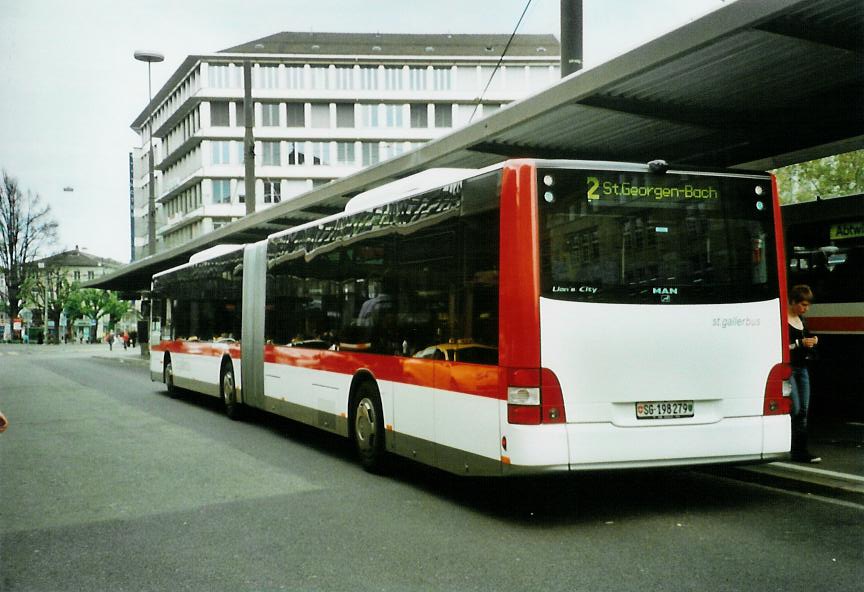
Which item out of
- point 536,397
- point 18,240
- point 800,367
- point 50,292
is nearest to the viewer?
point 536,397

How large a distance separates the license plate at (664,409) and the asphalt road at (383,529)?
0.80 meters

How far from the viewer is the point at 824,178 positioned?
35750 mm

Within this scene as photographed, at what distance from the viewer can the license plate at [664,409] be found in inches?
285

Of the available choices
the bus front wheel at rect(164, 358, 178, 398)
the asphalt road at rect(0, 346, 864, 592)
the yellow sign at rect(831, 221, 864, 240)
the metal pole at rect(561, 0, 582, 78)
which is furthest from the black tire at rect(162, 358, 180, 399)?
the yellow sign at rect(831, 221, 864, 240)

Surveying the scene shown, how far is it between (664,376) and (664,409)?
25cm

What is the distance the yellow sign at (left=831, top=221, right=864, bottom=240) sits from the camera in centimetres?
1310

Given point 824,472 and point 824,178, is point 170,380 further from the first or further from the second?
point 824,178

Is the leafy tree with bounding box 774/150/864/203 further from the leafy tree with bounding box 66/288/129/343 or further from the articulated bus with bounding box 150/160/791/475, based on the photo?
the leafy tree with bounding box 66/288/129/343

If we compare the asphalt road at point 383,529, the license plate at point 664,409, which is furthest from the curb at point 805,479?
the license plate at point 664,409

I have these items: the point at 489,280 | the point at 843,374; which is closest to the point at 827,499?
the point at 489,280

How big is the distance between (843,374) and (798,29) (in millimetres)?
→ 6140

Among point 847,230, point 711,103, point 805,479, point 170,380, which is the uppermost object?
point 711,103

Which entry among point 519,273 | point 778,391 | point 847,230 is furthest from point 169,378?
point 778,391

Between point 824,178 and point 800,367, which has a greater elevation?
point 824,178
